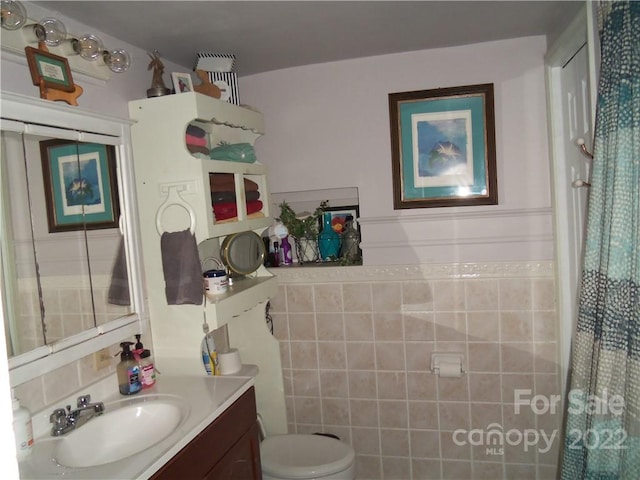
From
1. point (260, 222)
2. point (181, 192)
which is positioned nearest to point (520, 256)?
point (260, 222)

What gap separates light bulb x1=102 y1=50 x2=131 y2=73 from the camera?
177cm

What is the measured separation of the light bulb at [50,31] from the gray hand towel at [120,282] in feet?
2.35

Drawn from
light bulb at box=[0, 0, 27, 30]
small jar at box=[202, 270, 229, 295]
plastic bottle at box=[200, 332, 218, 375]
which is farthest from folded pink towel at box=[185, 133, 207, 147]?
plastic bottle at box=[200, 332, 218, 375]

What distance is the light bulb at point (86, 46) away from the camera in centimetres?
165

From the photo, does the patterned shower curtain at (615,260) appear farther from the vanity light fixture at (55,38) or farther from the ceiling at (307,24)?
the vanity light fixture at (55,38)

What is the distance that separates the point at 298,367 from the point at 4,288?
1.55m

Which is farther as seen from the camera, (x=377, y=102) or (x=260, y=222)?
(x=377, y=102)

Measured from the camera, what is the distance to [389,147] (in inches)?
96.0

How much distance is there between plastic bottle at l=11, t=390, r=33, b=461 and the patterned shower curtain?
1.70 meters

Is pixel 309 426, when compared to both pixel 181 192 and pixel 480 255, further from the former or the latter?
pixel 181 192

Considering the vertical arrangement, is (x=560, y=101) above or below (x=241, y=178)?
above

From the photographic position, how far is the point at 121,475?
→ 1255mm

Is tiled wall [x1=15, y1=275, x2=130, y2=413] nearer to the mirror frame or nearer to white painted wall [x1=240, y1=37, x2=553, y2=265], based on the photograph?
the mirror frame

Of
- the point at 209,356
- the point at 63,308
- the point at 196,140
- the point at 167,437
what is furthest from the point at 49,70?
the point at 209,356
